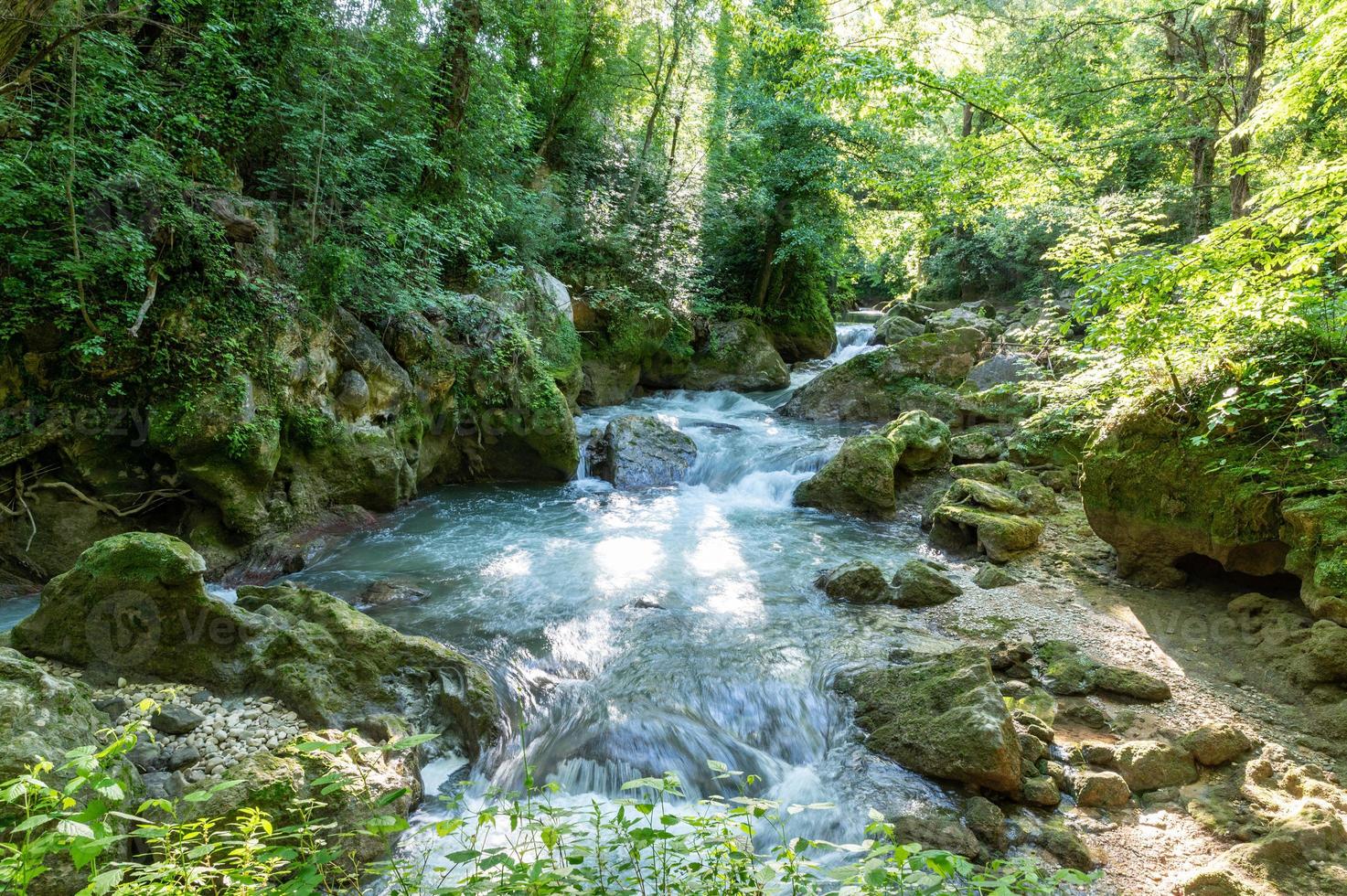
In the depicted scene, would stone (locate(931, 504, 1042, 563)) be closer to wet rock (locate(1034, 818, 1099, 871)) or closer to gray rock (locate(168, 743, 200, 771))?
wet rock (locate(1034, 818, 1099, 871))

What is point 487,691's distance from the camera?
446cm

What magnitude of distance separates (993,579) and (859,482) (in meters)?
2.90

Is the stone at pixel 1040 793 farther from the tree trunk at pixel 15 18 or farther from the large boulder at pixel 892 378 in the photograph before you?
the large boulder at pixel 892 378

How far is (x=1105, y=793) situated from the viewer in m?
3.66

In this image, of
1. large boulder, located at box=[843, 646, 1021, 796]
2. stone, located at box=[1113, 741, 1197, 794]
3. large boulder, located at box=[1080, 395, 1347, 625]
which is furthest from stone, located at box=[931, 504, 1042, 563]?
stone, located at box=[1113, 741, 1197, 794]

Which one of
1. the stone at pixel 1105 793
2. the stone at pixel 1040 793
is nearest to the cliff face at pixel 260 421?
the stone at pixel 1040 793

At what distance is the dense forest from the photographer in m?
3.09

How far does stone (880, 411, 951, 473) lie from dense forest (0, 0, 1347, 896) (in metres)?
0.08

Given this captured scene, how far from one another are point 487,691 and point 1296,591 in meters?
6.45

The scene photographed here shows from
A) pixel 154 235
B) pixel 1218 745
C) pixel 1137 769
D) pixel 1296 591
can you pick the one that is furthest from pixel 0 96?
pixel 1296 591

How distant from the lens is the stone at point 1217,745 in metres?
3.81

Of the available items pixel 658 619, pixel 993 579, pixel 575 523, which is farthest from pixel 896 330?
pixel 658 619

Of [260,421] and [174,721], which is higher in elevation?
[260,421]

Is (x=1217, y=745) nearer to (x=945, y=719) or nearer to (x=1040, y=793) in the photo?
(x=1040, y=793)
